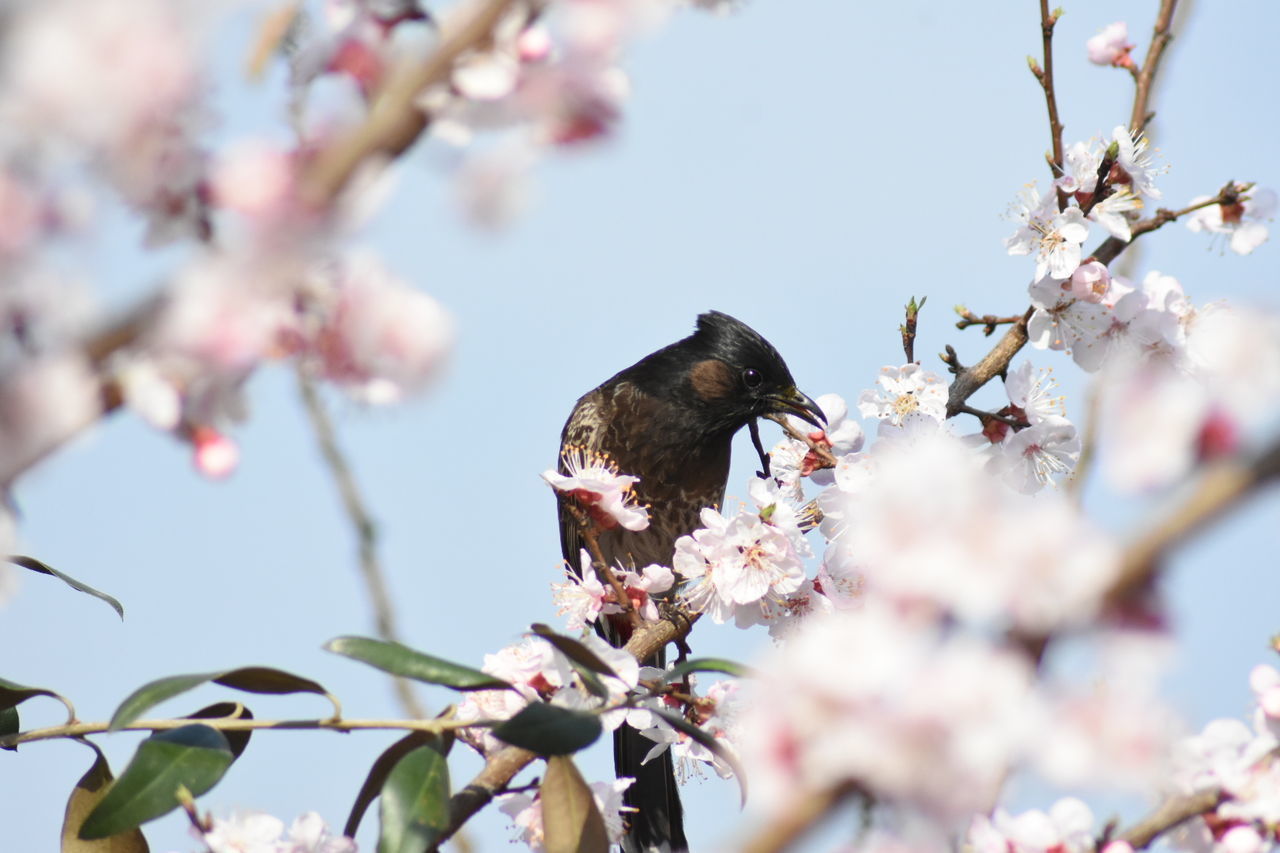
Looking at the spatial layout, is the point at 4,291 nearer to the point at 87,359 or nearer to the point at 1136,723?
the point at 87,359

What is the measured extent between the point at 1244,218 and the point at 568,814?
199cm

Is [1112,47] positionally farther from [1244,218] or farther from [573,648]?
[573,648]

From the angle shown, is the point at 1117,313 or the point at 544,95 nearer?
the point at 544,95

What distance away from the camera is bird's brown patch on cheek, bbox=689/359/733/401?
495cm

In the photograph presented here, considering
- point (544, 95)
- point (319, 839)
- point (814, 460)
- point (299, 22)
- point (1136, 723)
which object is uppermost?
point (814, 460)

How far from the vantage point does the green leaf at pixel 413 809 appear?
1368mm

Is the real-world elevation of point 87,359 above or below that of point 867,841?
above

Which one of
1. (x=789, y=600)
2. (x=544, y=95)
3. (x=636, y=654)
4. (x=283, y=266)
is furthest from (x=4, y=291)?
(x=789, y=600)

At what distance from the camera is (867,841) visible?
0.81m

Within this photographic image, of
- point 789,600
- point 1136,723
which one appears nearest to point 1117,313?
point 789,600

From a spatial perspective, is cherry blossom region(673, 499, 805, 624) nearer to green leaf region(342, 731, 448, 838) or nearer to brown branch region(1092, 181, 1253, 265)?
brown branch region(1092, 181, 1253, 265)

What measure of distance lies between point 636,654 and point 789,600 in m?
0.49

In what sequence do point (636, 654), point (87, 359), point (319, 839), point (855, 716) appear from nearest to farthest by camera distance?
point (855, 716), point (87, 359), point (319, 839), point (636, 654)

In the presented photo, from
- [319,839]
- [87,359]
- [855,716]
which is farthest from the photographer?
[319,839]
